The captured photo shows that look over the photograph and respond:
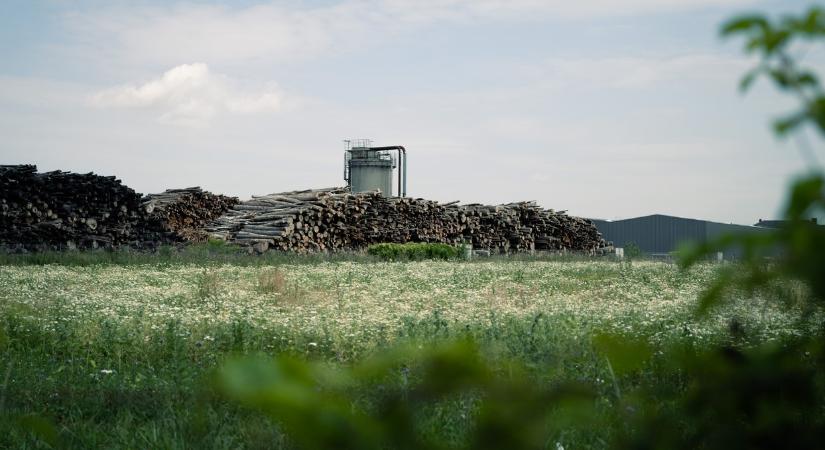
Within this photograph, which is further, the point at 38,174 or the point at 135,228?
the point at 135,228

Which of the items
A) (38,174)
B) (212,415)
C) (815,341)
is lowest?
(212,415)

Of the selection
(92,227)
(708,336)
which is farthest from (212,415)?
(92,227)

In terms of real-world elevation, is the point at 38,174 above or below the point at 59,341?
above

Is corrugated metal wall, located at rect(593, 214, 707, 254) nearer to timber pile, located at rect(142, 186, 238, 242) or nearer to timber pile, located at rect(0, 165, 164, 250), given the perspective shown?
timber pile, located at rect(142, 186, 238, 242)

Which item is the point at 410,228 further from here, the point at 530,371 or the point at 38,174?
the point at 530,371

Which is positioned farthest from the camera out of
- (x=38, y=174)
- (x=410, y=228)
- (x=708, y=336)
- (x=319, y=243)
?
(x=410, y=228)

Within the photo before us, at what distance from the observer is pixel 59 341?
264 inches

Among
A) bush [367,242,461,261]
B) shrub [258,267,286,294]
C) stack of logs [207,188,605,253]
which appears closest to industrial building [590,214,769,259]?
stack of logs [207,188,605,253]

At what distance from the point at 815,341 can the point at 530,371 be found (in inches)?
146

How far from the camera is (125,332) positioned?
671 centimetres

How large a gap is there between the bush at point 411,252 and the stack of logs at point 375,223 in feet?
6.83

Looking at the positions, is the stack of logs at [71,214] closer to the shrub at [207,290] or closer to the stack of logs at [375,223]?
the stack of logs at [375,223]

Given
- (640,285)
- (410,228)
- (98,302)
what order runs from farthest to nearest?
(410,228) → (640,285) → (98,302)

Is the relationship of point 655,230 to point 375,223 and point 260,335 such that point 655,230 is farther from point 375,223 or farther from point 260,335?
point 260,335
